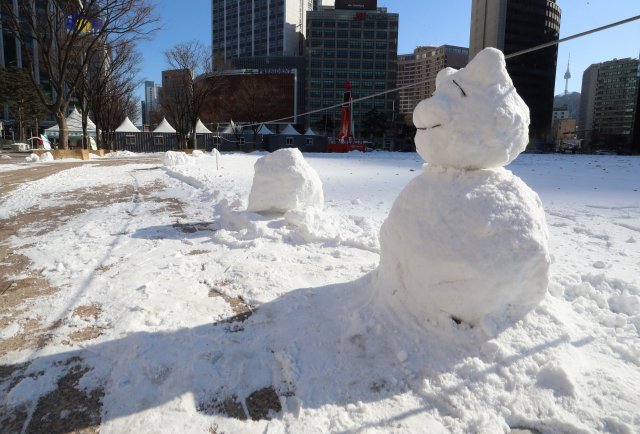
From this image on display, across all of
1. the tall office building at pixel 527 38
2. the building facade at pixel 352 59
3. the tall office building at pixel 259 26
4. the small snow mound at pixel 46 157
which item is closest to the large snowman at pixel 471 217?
the small snow mound at pixel 46 157

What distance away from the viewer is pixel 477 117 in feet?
7.73

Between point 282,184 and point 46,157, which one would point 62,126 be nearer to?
point 46,157

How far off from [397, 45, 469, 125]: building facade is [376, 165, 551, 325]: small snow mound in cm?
9788

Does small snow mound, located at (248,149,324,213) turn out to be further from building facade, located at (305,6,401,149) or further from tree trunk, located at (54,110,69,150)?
building facade, located at (305,6,401,149)

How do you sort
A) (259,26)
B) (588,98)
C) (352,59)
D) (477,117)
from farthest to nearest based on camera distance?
(588,98) < (259,26) < (352,59) < (477,117)

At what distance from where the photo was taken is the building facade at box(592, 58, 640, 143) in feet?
262

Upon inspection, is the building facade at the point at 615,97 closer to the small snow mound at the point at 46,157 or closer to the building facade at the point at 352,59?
the building facade at the point at 352,59

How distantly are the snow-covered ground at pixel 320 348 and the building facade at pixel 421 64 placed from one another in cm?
9721

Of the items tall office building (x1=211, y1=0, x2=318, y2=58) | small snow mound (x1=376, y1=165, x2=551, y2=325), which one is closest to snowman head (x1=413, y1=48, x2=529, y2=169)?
small snow mound (x1=376, y1=165, x2=551, y2=325)

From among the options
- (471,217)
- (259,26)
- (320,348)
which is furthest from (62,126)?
(259,26)

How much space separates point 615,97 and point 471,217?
111 meters

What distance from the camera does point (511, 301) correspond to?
7.66 ft

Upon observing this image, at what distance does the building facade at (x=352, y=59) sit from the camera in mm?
77875

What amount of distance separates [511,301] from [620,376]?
27.5 inches
